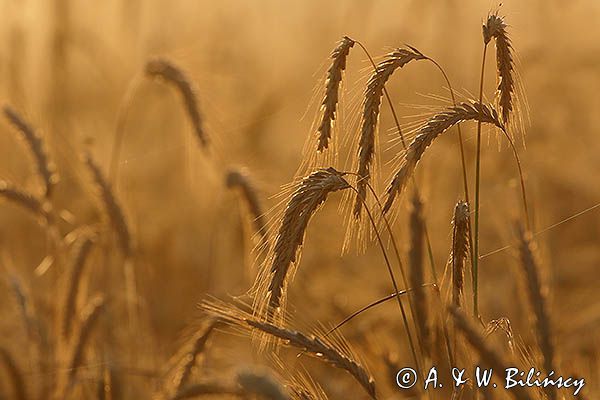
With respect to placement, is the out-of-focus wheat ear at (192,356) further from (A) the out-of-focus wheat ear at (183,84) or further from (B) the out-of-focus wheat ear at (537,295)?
(A) the out-of-focus wheat ear at (183,84)

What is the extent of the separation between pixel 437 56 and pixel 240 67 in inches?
57.3

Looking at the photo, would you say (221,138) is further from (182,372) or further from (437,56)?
(437,56)

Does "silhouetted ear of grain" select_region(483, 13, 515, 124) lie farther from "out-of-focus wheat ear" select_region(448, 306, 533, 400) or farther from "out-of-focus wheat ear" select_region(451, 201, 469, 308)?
"out-of-focus wheat ear" select_region(448, 306, 533, 400)

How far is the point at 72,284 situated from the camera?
3031 millimetres

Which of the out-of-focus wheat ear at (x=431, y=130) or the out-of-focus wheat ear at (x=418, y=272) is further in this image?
the out-of-focus wheat ear at (x=418, y=272)

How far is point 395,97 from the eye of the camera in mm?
5984

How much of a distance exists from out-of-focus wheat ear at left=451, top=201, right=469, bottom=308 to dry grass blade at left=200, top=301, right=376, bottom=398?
0.22m

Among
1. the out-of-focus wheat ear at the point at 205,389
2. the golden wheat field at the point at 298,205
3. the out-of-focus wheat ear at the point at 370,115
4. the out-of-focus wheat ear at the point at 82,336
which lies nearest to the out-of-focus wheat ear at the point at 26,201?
the golden wheat field at the point at 298,205

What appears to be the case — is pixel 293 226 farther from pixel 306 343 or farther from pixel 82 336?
pixel 82 336

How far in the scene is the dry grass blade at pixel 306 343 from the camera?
5.80ft

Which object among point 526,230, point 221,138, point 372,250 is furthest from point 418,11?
point 526,230

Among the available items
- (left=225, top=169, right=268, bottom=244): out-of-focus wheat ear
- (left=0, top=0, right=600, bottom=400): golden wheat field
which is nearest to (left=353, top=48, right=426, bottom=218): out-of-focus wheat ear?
(left=0, top=0, right=600, bottom=400): golden wheat field

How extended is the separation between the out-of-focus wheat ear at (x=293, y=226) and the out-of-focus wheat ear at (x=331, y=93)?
17 cm

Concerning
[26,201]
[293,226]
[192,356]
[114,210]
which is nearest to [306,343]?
[293,226]
